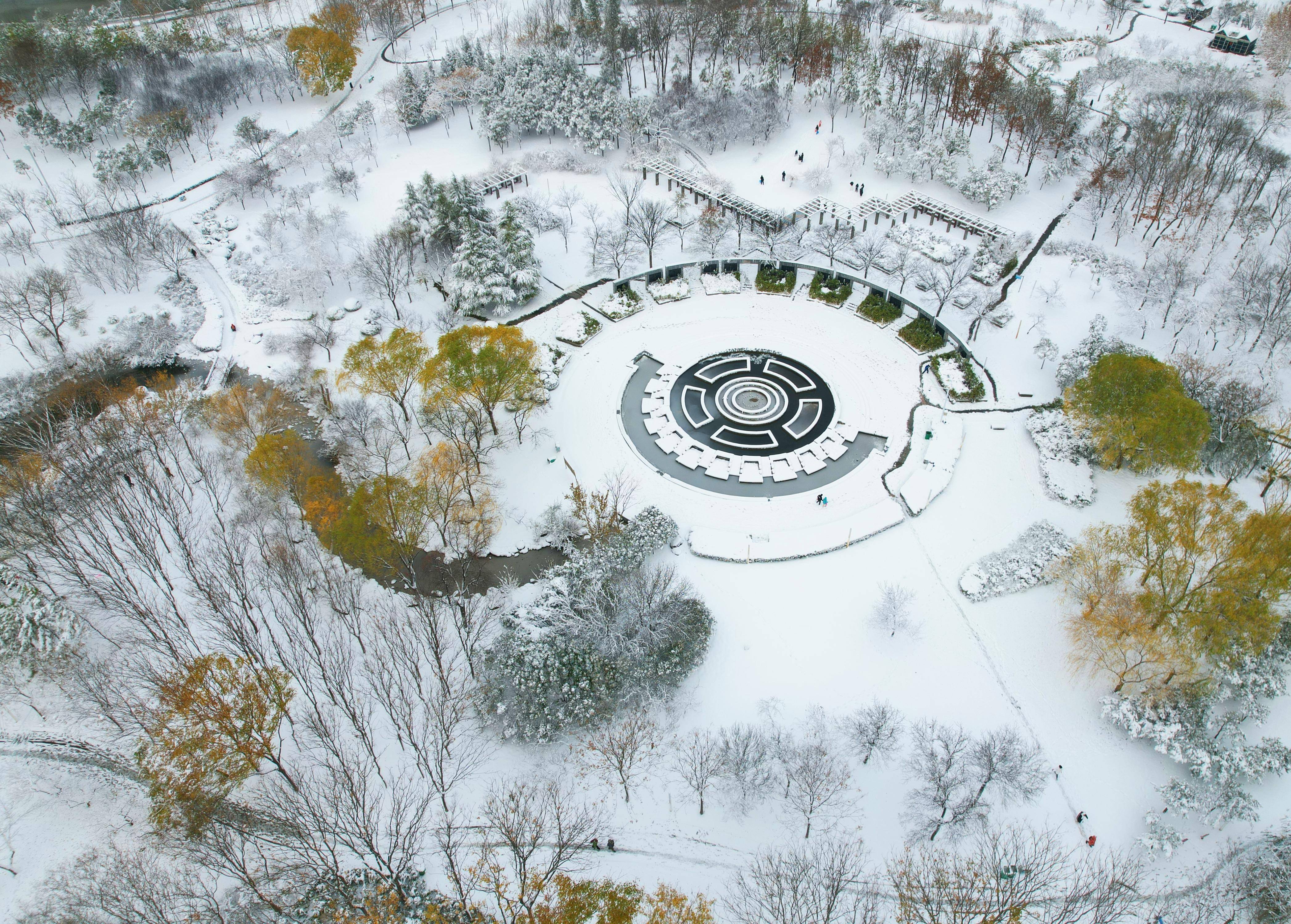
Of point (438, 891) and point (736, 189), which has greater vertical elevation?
point (736, 189)

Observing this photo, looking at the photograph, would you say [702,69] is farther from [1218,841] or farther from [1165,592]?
[1218,841]

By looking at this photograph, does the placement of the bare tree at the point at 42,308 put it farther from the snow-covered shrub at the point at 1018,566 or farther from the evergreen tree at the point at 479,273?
the snow-covered shrub at the point at 1018,566

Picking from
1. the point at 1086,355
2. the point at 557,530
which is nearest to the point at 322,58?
the point at 557,530

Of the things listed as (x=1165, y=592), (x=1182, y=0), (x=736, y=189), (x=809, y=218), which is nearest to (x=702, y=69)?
(x=736, y=189)

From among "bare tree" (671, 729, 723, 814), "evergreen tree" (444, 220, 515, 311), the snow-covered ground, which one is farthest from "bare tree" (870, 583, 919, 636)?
"evergreen tree" (444, 220, 515, 311)

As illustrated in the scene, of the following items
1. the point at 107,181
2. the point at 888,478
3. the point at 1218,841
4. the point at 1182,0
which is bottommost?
the point at 1218,841

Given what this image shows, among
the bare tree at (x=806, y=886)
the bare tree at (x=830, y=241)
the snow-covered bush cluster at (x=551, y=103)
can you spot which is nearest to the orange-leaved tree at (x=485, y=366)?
the bare tree at (x=830, y=241)

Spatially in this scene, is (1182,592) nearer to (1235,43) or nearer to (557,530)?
(557,530)
